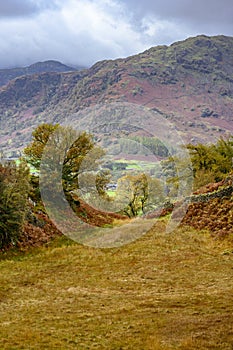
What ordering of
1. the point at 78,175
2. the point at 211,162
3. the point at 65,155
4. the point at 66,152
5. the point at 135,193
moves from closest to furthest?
the point at 65,155
the point at 66,152
the point at 78,175
the point at 211,162
the point at 135,193

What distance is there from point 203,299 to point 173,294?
2184mm

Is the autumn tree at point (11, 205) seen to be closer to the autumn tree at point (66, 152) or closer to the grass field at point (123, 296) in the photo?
the grass field at point (123, 296)

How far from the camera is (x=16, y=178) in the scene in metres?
37.4

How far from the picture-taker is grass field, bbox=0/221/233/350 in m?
15.8

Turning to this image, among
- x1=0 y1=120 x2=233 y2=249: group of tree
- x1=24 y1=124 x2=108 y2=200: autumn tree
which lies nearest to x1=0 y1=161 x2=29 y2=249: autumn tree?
x1=0 y1=120 x2=233 y2=249: group of tree

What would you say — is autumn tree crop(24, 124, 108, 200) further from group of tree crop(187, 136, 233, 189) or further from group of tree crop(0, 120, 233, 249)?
group of tree crop(187, 136, 233, 189)

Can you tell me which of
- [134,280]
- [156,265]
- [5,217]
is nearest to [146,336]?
[134,280]

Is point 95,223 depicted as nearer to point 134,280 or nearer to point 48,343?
point 134,280

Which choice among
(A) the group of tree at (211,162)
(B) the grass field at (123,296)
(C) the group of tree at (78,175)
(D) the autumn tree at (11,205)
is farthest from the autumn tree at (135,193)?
(D) the autumn tree at (11,205)

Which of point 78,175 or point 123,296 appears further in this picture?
point 78,175

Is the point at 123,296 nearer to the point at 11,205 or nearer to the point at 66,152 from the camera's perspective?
the point at 11,205

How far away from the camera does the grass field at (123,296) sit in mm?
15805

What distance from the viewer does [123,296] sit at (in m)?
22.8

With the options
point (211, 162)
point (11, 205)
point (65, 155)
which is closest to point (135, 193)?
point (211, 162)
